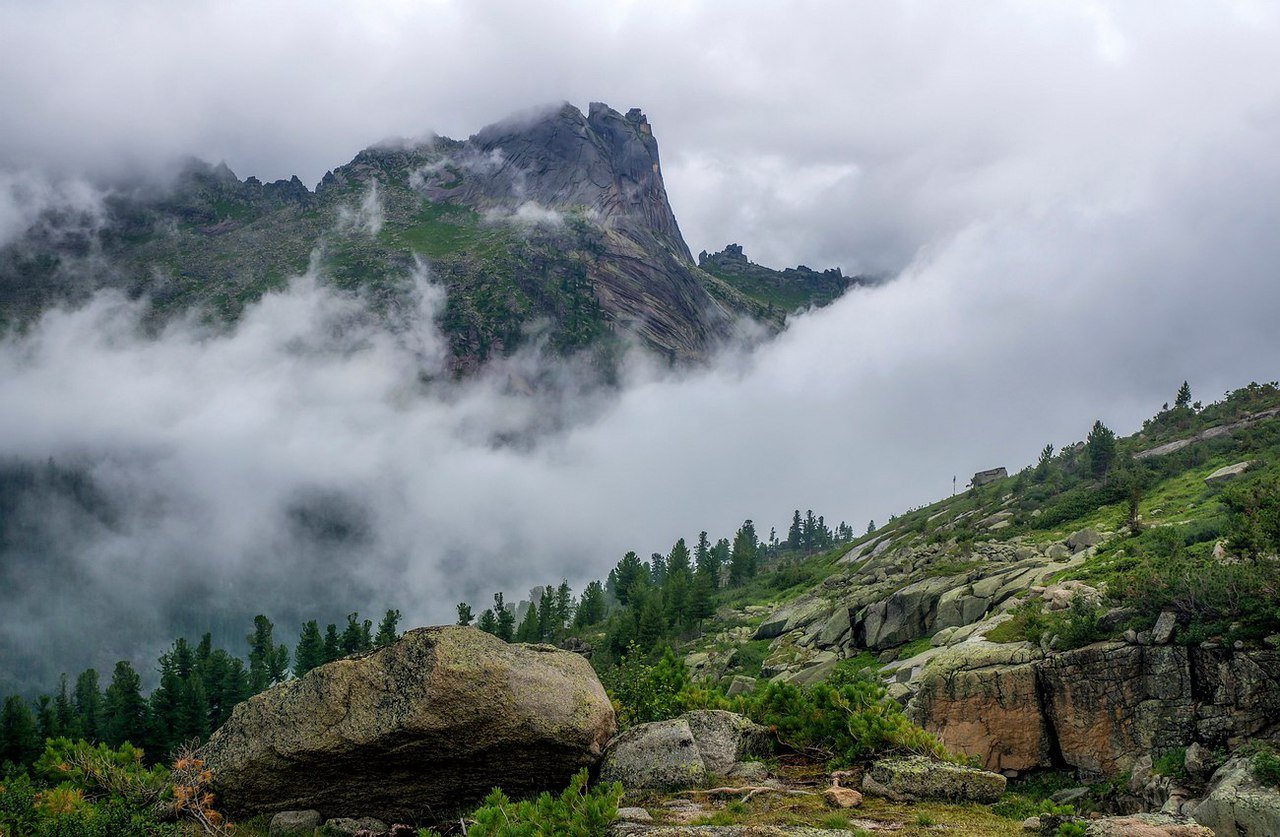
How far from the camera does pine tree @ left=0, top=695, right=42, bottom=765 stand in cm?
8275

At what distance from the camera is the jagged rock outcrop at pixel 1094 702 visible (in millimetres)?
28250

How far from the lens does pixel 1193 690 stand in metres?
29.7

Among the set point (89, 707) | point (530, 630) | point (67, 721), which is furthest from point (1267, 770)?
point (89, 707)

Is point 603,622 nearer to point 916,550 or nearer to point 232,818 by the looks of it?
point 916,550

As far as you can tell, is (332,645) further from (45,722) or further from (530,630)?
(45,722)

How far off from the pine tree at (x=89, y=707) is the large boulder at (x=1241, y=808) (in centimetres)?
11424

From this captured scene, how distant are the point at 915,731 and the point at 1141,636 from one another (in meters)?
18.6

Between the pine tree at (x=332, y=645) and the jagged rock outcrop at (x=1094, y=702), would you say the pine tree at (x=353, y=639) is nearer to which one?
the pine tree at (x=332, y=645)

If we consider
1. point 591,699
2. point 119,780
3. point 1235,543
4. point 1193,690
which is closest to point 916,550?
point 1235,543

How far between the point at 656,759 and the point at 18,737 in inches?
3915

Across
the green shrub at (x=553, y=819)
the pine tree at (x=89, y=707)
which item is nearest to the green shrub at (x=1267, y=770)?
the green shrub at (x=553, y=819)

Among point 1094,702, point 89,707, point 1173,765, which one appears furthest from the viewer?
point 89,707

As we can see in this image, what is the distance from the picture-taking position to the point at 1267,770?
68.1 feet

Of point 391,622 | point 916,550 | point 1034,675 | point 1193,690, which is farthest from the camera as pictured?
point 391,622
